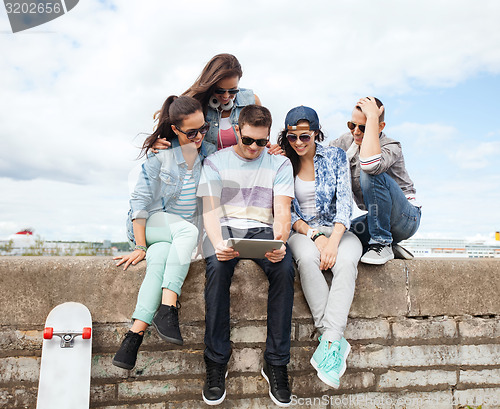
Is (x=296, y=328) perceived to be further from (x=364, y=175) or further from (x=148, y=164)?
(x=148, y=164)

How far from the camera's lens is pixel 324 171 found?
123 inches

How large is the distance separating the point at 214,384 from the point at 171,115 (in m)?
1.80

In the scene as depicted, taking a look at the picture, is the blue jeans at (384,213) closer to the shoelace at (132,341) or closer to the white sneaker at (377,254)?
the white sneaker at (377,254)

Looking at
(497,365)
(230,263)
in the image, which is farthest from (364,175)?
(497,365)

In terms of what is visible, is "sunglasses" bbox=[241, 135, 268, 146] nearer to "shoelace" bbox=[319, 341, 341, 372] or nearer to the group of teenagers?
the group of teenagers

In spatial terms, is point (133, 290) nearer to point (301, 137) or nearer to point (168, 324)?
point (168, 324)

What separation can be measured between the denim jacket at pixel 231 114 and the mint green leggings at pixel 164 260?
0.84 metres

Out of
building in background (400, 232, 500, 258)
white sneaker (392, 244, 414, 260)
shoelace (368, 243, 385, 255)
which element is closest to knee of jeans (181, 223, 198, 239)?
shoelace (368, 243, 385, 255)

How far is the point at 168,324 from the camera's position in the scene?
2551mm

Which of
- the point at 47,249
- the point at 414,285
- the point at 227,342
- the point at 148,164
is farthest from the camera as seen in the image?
the point at 47,249

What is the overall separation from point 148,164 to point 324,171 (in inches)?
49.1

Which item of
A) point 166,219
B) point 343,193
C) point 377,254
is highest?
point 343,193

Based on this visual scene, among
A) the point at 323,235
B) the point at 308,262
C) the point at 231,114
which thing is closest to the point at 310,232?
the point at 323,235

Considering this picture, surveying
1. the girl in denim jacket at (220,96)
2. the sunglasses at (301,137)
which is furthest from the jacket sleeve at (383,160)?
the girl in denim jacket at (220,96)
